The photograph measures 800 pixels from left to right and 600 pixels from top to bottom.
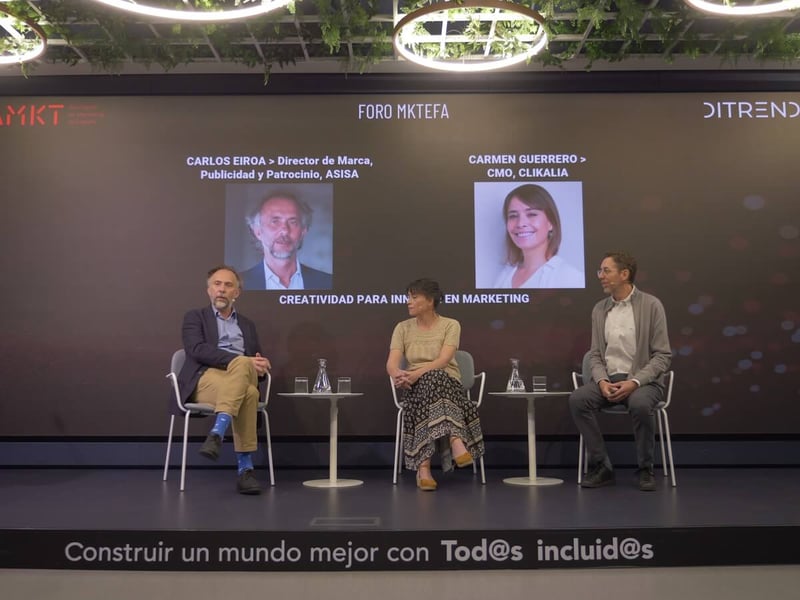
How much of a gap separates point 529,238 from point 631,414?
5.26 feet

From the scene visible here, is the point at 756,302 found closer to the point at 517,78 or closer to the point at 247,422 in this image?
the point at 517,78

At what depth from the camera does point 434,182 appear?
5383 mm

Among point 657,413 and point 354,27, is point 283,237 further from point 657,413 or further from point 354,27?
point 657,413

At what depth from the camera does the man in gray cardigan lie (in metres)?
4.12

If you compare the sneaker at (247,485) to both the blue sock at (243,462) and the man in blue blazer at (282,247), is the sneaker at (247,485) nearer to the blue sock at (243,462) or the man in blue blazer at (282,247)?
the blue sock at (243,462)

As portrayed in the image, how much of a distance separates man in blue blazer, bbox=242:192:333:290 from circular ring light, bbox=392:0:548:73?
53.5 inches

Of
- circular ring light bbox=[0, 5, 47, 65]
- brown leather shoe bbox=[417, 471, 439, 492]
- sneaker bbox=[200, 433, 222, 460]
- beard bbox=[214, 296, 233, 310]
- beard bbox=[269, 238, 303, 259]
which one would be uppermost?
circular ring light bbox=[0, 5, 47, 65]

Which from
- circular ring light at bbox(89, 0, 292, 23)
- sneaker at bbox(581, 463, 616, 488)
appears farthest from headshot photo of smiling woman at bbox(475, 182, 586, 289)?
circular ring light at bbox(89, 0, 292, 23)

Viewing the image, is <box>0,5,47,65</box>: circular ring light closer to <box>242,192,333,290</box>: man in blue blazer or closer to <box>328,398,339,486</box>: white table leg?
<box>242,192,333,290</box>: man in blue blazer

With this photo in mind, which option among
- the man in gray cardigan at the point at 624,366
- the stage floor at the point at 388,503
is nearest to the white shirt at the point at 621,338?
the man in gray cardigan at the point at 624,366

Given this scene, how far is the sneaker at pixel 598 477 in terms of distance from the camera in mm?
4168

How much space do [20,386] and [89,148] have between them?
1752mm

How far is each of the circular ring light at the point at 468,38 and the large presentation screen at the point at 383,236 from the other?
384 millimetres

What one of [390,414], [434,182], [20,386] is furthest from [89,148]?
[390,414]
